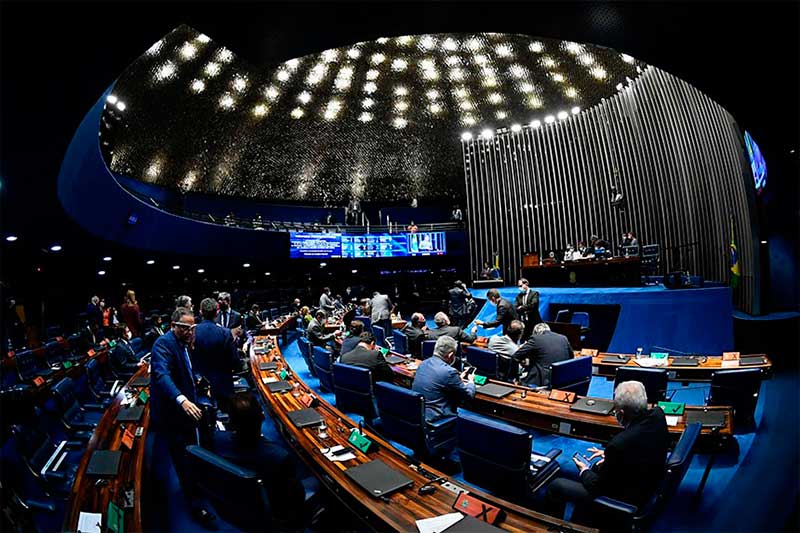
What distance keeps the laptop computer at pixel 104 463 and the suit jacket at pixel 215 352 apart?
1462 millimetres

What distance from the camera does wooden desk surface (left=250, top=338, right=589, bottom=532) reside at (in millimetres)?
1915

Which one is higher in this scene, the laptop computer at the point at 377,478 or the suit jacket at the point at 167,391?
the suit jacket at the point at 167,391

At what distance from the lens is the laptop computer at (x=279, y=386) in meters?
4.27

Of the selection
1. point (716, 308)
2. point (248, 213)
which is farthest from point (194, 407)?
point (248, 213)

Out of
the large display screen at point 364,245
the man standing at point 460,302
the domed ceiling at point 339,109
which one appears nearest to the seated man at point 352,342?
the man standing at point 460,302

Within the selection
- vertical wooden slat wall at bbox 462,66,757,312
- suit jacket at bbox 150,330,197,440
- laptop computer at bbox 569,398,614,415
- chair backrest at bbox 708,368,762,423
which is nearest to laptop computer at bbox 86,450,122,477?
suit jacket at bbox 150,330,197,440

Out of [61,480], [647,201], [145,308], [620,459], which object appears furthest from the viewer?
[145,308]

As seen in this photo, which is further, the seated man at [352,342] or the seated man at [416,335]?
the seated man at [416,335]

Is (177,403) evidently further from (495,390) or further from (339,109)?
(339,109)

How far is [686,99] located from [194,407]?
13855 mm

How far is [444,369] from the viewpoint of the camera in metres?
3.51

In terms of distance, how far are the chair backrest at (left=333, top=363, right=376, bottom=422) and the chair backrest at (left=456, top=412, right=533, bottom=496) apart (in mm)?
1517

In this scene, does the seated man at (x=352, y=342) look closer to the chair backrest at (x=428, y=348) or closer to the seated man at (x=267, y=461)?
the chair backrest at (x=428, y=348)

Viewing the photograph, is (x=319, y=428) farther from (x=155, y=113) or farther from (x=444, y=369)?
(x=155, y=113)
